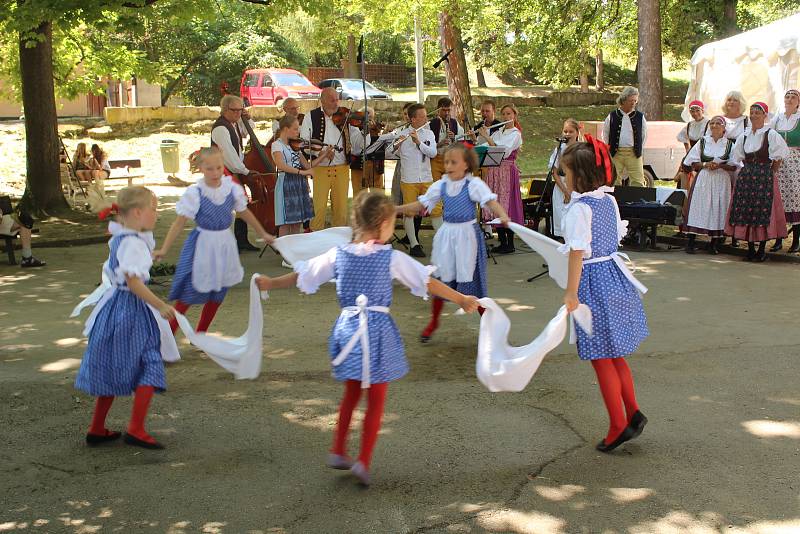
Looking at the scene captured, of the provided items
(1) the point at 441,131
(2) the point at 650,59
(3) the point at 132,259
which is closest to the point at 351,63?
(2) the point at 650,59

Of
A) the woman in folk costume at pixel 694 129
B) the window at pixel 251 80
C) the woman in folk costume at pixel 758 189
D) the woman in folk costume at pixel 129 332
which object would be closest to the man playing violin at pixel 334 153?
the woman in folk costume at pixel 694 129

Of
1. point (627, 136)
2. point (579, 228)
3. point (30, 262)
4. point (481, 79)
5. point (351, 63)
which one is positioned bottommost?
point (30, 262)

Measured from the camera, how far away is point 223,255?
22.6ft

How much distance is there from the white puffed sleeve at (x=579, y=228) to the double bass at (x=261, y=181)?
668 centimetres

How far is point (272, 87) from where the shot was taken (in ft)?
102

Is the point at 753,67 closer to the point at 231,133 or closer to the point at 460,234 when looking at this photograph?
the point at 231,133

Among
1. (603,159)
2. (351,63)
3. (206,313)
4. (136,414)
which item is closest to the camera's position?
(136,414)

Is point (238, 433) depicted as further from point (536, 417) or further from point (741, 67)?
point (741, 67)

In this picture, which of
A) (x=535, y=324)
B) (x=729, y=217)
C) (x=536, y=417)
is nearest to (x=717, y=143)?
(x=729, y=217)

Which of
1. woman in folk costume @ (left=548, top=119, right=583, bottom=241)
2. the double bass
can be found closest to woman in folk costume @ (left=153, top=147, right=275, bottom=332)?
woman in folk costume @ (left=548, top=119, right=583, bottom=241)

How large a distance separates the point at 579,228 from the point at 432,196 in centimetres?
240

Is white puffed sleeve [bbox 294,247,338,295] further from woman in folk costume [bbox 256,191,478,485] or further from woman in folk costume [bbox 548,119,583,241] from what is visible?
woman in folk costume [bbox 548,119,583,241]

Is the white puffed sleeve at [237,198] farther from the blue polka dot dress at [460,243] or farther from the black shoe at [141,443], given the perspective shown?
the black shoe at [141,443]

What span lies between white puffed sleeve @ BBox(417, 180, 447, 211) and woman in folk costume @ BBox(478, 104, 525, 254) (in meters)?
4.26
